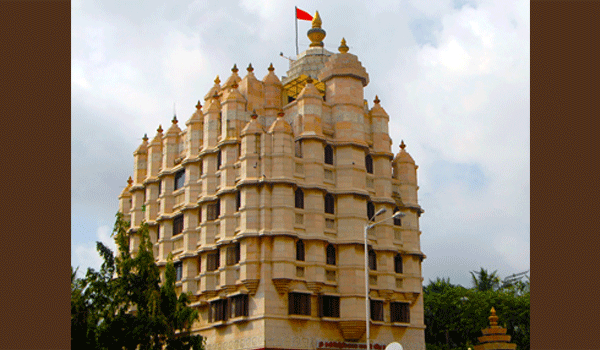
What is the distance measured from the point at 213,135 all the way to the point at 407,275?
1676cm

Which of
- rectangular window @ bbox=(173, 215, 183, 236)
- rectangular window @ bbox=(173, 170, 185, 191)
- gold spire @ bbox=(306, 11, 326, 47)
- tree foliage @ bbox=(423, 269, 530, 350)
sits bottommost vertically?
tree foliage @ bbox=(423, 269, 530, 350)

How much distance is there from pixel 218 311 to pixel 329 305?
7241 millimetres

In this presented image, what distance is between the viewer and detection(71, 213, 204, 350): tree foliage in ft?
108

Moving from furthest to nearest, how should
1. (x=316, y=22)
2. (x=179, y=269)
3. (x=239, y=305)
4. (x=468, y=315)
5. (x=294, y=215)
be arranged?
(x=468, y=315)
(x=316, y=22)
(x=179, y=269)
(x=294, y=215)
(x=239, y=305)

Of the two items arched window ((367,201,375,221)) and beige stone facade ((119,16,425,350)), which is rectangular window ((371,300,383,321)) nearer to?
beige stone facade ((119,16,425,350))

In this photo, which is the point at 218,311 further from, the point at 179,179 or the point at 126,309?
the point at 179,179

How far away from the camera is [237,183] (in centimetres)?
4478

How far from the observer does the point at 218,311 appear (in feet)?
144

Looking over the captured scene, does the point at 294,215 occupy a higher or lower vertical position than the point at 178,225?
lower

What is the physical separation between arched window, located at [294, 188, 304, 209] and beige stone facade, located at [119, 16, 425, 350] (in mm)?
144

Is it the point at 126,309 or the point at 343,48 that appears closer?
the point at 126,309

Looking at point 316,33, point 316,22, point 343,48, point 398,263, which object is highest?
point 316,22

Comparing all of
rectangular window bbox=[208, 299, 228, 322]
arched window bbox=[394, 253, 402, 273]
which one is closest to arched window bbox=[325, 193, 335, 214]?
arched window bbox=[394, 253, 402, 273]

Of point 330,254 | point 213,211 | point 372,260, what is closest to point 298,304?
point 330,254
